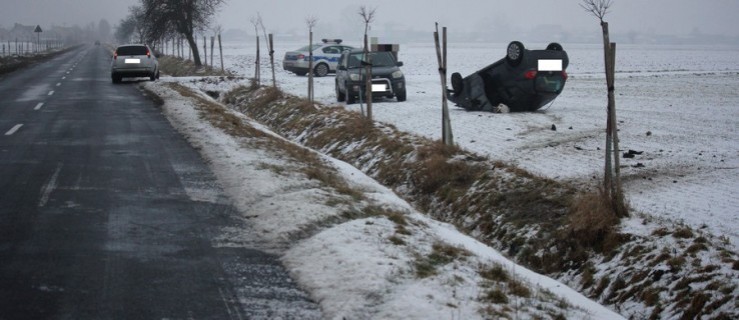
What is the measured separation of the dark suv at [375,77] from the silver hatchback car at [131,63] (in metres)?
12.0

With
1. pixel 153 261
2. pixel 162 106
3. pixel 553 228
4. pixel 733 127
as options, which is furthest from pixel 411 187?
pixel 162 106

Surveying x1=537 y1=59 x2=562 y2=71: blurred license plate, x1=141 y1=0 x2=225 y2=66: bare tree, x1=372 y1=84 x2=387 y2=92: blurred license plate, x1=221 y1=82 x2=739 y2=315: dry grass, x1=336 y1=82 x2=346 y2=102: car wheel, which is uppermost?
x1=141 y1=0 x2=225 y2=66: bare tree

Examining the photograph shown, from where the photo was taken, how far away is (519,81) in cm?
1769

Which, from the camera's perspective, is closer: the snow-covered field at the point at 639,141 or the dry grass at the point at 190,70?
the snow-covered field at the point at 639,141

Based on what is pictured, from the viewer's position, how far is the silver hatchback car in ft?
98.4

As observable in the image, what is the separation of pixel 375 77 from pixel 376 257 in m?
15.6

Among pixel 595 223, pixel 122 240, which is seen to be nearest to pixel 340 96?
pixel 595 223

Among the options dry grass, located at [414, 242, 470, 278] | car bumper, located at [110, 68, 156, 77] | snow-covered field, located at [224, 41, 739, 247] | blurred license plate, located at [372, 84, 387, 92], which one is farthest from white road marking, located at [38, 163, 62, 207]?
car bumper, located at [110, 68, 156, 77]

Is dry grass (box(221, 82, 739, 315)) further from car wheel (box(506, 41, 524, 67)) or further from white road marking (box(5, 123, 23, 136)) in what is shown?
white road marking (box(5, 123, 23, 136))

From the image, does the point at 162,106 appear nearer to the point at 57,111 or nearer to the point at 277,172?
the point at 57,111

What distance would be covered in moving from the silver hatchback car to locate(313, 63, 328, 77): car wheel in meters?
8.59

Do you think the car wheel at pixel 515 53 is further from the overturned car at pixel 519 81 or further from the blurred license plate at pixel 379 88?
the blurred license plate at pixel 379 88

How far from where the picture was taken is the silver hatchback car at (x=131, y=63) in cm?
2998

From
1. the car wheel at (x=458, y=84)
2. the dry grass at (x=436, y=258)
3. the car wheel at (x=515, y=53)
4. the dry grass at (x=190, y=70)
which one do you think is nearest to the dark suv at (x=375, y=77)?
the car wheel at (x=458, y=84)
